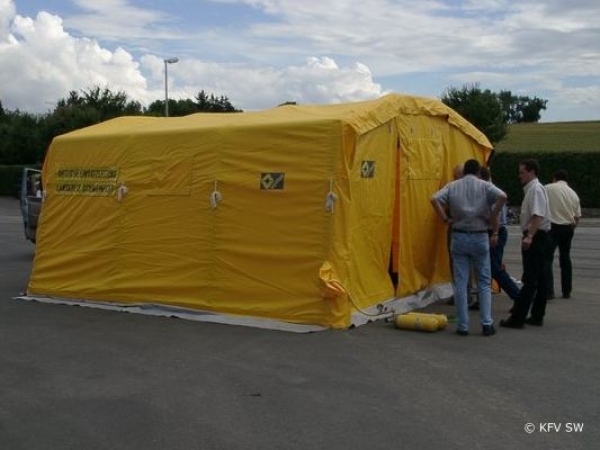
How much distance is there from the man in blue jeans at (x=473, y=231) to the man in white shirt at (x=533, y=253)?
413 millimetres

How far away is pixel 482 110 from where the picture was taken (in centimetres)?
3988

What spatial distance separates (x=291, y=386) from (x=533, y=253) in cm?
358

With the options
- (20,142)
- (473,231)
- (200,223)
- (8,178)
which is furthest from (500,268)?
(20,142)

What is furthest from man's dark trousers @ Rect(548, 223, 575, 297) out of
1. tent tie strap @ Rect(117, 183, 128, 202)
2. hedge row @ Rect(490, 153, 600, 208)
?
hedge row @ Rect(490, 153, 600, 208)

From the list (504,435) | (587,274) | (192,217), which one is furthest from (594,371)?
(587,274)

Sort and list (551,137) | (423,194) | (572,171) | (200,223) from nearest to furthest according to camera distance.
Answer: (200,223) < (423,194) < (572,171) < (551,137)

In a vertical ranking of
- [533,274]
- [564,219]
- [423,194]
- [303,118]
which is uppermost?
[303,118]

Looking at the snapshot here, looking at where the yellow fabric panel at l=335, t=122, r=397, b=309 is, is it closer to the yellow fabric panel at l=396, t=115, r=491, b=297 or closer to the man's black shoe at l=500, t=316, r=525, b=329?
the yellow fabric panel at l=396, t=115, r=491, b=297

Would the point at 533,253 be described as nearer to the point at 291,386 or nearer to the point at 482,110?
the point at 291,386

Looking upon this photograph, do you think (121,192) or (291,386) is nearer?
(291,386)

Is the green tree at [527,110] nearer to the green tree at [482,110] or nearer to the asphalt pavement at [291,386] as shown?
the green tree at [482,110]

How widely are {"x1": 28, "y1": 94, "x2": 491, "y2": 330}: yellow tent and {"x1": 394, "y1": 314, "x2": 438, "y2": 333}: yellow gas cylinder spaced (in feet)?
1.75

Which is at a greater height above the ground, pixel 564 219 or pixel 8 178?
pixel 8 178

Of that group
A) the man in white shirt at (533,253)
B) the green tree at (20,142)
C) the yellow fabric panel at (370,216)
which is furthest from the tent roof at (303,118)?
the green tree at (20,142)
